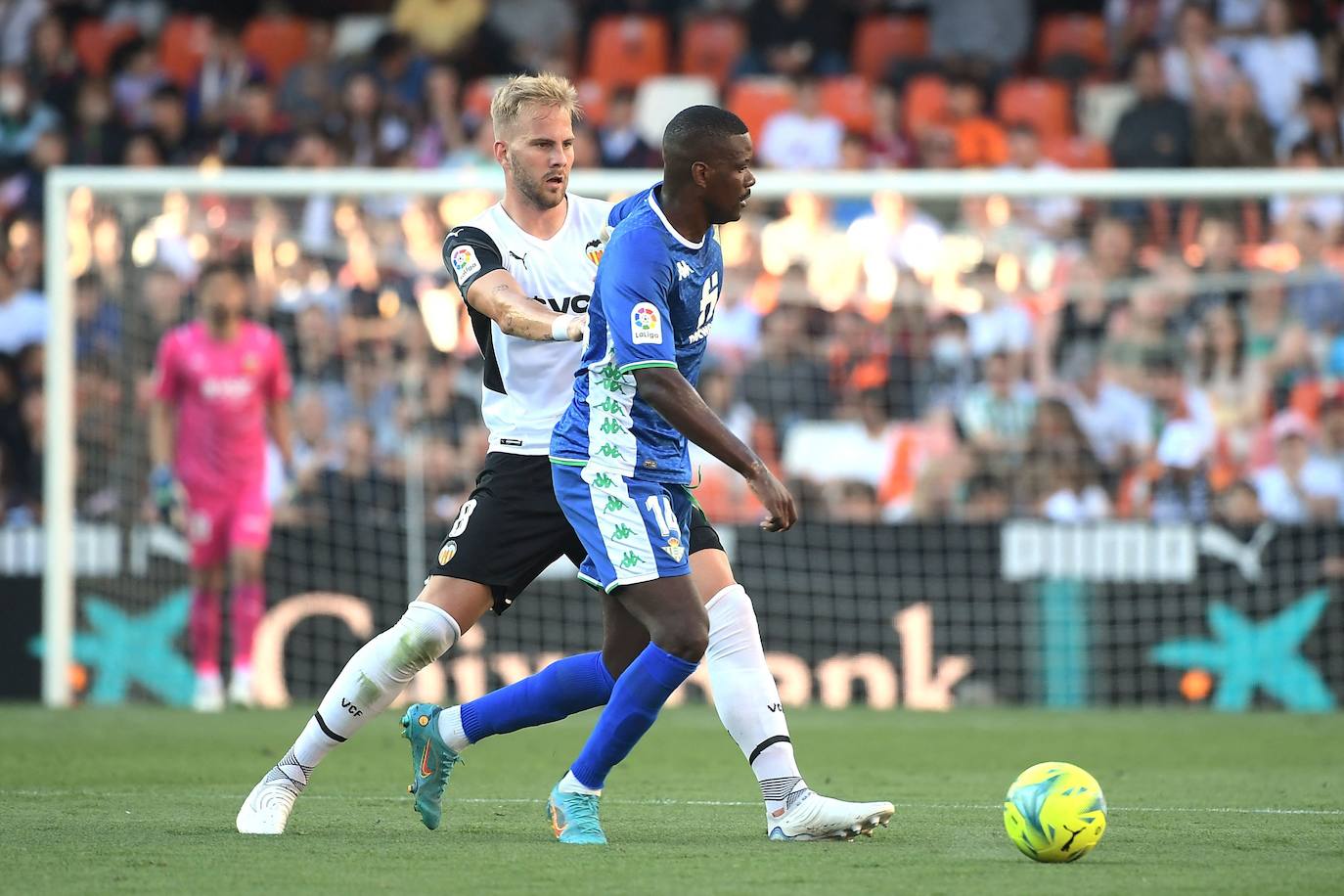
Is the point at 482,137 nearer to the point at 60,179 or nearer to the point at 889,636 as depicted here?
the point at 60,179

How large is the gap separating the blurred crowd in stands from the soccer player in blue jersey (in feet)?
22.3

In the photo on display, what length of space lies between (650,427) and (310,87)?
41.9 feet

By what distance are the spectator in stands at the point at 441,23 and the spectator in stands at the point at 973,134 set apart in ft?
15.1

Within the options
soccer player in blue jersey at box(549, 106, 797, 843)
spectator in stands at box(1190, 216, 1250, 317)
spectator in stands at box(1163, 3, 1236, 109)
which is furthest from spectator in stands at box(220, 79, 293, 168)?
soccer player in blue jersey at box(549, 106, 797, 843)

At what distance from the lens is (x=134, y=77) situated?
59.6ft

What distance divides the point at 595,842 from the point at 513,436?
1.33 metres

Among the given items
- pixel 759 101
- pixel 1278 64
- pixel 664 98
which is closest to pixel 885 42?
pixel 759 101

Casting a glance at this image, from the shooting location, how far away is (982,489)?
13141 mm

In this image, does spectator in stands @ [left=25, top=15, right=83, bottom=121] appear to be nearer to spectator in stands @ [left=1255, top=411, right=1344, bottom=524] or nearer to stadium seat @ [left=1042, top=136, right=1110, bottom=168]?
stadium seat @ [left=1042, top=136, right=1110, bottom=168]

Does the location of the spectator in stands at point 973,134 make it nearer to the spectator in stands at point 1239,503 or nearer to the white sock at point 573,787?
the spectator in stands at point 1239,503

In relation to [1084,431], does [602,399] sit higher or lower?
higher

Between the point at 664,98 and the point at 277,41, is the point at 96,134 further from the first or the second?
the point at 664,98

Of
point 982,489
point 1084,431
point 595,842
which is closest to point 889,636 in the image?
point 982,489

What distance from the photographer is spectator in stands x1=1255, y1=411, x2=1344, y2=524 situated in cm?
1280
